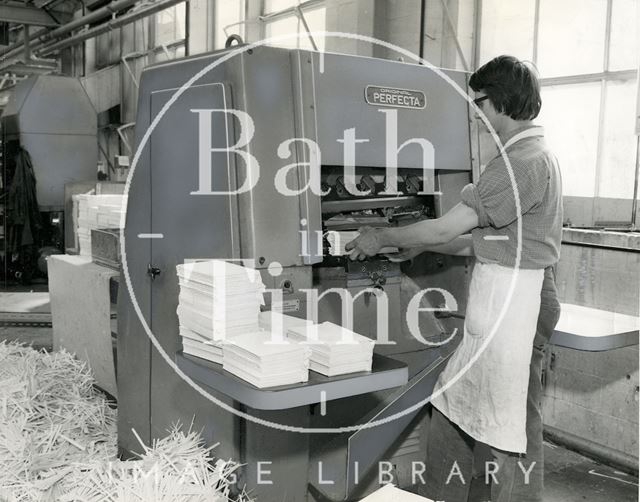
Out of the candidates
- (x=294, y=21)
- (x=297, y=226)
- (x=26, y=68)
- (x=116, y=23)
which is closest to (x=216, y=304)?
(x=297, y=226)

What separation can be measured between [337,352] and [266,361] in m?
0.20

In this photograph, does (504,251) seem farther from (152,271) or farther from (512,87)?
(152,271)

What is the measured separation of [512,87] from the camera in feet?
7.24

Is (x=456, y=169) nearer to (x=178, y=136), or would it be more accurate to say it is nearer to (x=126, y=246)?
(x=178, y=136)

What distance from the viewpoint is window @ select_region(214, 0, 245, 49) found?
721 cm

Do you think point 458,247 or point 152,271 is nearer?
point 152,271

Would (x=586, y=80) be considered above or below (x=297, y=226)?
above

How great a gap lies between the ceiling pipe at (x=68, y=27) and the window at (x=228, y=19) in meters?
0.96

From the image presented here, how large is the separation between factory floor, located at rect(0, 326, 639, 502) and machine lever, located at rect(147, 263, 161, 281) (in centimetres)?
161

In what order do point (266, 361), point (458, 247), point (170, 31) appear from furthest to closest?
point (170, 31) < point (458, 247) < point (266, 361)

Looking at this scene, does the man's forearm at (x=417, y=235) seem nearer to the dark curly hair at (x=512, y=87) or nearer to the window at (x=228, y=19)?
the dark curly hair at (x=512, y=87)

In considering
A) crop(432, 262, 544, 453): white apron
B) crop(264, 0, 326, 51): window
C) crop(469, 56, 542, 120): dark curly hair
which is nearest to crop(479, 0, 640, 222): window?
crop(469, 56, 542, 120): dark curly hair

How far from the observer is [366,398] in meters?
2.58

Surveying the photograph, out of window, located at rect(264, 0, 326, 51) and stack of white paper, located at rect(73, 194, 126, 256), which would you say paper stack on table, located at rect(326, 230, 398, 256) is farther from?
window, located at rect(264, 0, 326, 51)
